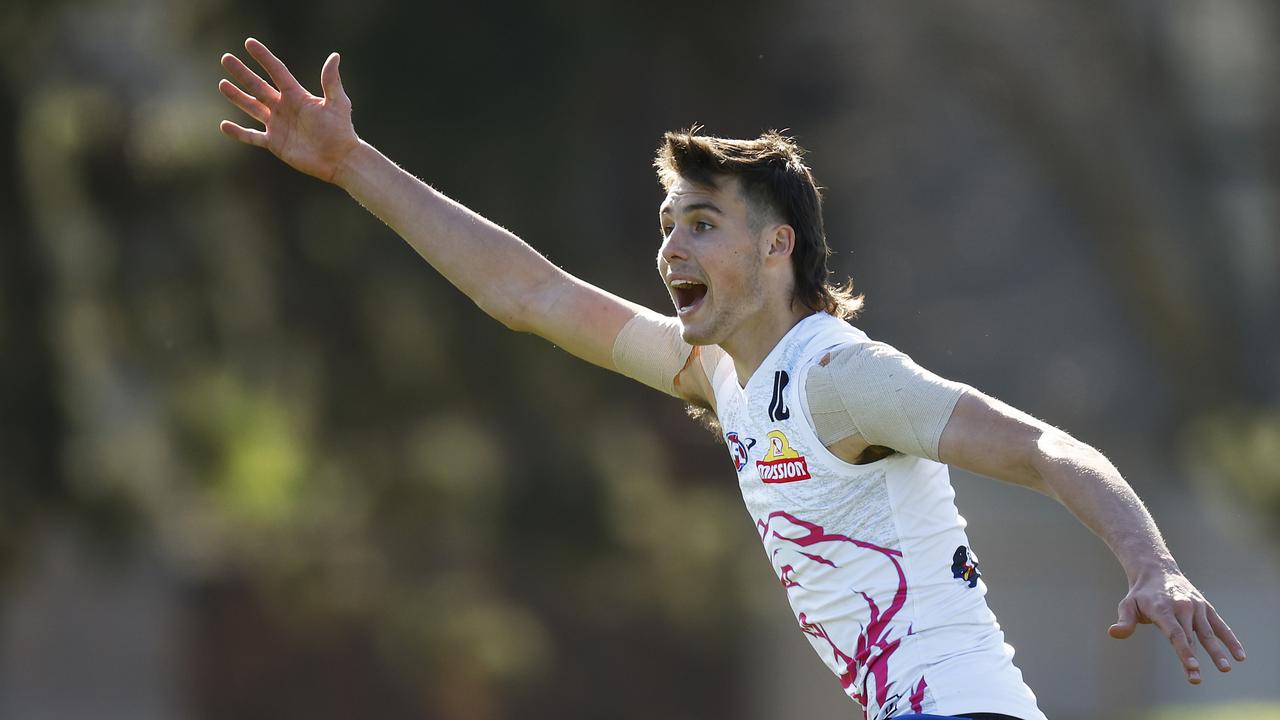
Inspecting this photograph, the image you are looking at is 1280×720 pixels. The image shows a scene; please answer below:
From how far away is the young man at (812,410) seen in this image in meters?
3.27

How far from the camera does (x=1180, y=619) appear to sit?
2.91 m

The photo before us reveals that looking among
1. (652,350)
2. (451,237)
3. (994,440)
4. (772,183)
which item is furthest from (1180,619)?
(451,237)

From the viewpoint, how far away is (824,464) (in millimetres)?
3623

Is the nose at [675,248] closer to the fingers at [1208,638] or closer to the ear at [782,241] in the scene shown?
the ear at [782,241]

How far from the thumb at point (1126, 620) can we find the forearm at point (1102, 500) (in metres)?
0.08

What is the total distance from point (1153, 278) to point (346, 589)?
6.82 metres

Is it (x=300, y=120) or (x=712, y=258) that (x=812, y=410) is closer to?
(x=712, y=258)

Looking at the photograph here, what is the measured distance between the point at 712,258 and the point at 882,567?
2.96 feet

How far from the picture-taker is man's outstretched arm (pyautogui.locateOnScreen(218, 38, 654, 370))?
14.8ft

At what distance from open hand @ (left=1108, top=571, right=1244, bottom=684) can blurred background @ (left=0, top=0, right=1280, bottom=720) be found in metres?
7.44

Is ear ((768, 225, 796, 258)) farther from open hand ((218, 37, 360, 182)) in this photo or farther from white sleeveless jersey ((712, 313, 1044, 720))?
open hand ((218, 37, 360, 182))

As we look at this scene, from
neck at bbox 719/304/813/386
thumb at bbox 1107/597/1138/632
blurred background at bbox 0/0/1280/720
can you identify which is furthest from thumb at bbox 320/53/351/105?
blurred background at bbox 0/0/1280/720

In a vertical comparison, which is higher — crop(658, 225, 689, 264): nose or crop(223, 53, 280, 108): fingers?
crop(223, 53, 280, 108): fingers

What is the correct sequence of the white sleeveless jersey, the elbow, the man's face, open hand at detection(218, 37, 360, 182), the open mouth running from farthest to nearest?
open hand at detection(218, 37, 360, 182)
the open mouth
the man's face
the white sleeveless jersey
the elbow
